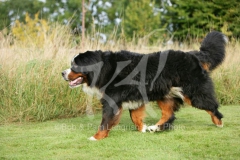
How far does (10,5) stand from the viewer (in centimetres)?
4022

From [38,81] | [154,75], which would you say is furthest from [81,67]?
[38,81]

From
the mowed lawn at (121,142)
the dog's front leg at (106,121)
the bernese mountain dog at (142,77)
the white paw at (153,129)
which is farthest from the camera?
the white paw at (153,129)

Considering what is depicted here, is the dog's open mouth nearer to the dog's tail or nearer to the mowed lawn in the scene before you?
the mowed lawn

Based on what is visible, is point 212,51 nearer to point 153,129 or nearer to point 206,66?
point 206,66

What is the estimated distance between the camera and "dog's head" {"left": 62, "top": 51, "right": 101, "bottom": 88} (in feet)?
16.5

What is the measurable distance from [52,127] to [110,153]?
6.27 feet

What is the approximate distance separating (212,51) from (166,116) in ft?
4.32

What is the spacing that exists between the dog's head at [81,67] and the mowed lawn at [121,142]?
0.85 metres

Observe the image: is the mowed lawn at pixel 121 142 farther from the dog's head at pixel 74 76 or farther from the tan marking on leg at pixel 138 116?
the dog's head at pixel 74 76

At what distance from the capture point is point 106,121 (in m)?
4.83

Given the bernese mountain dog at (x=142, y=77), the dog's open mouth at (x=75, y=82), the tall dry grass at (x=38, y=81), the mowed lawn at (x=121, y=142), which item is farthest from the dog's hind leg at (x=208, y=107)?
the tall dry grass at (x=38, y=81)

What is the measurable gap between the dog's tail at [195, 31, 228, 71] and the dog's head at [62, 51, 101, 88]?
1.68 metres

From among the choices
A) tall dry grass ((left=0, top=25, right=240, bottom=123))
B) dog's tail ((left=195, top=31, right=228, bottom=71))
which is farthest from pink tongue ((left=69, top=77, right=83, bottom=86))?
dog's tail ((left=195, top=31, right=228, bottom=71))

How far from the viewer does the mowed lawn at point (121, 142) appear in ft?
12.9
